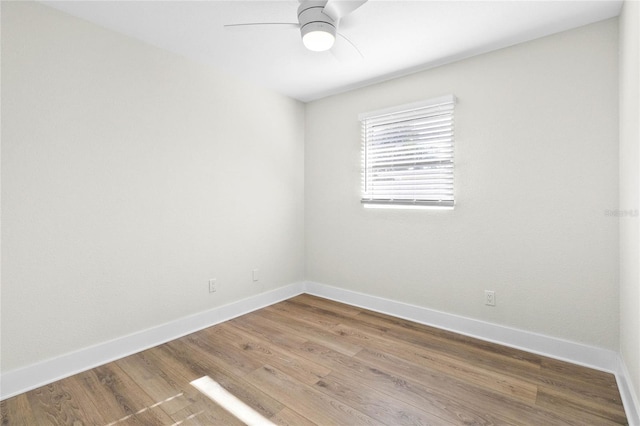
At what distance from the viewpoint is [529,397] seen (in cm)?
188

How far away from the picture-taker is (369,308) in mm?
3412

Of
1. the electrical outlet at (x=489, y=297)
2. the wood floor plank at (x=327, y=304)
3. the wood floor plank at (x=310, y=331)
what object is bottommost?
the wood floor plank at (x=310, y=331)

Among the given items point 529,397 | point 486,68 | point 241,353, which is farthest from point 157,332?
point 486,68

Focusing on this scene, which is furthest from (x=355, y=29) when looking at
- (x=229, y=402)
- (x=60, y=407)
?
(x=60, y=407)

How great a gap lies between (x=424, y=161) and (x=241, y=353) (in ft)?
7.67

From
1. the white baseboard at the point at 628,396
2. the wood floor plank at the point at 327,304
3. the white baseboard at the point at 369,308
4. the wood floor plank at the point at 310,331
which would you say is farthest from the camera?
A: the wood floor plank at the point at 327,304

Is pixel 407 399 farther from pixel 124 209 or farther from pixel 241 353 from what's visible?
pixel 124 209

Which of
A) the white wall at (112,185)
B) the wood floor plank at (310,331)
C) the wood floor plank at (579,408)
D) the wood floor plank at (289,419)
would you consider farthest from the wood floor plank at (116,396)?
the wood floor plank at (579,408)

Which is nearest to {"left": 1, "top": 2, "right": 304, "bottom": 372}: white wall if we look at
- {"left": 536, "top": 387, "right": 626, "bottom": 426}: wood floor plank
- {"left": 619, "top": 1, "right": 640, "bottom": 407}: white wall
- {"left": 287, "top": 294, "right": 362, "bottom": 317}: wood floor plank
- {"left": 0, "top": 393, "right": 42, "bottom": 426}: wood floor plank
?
{"left": 0, "top": 393, "right": 42, "bottom": 426}: wood floor plank

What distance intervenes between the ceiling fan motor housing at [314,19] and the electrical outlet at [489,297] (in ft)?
7.75

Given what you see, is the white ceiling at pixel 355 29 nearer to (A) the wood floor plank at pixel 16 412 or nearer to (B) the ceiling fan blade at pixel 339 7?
(B) the ceiling fan blade at pixel 339 7

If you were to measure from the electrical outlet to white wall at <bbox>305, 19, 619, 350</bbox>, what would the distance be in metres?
0.04

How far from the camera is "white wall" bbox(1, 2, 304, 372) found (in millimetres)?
1954

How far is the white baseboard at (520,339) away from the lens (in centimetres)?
191
